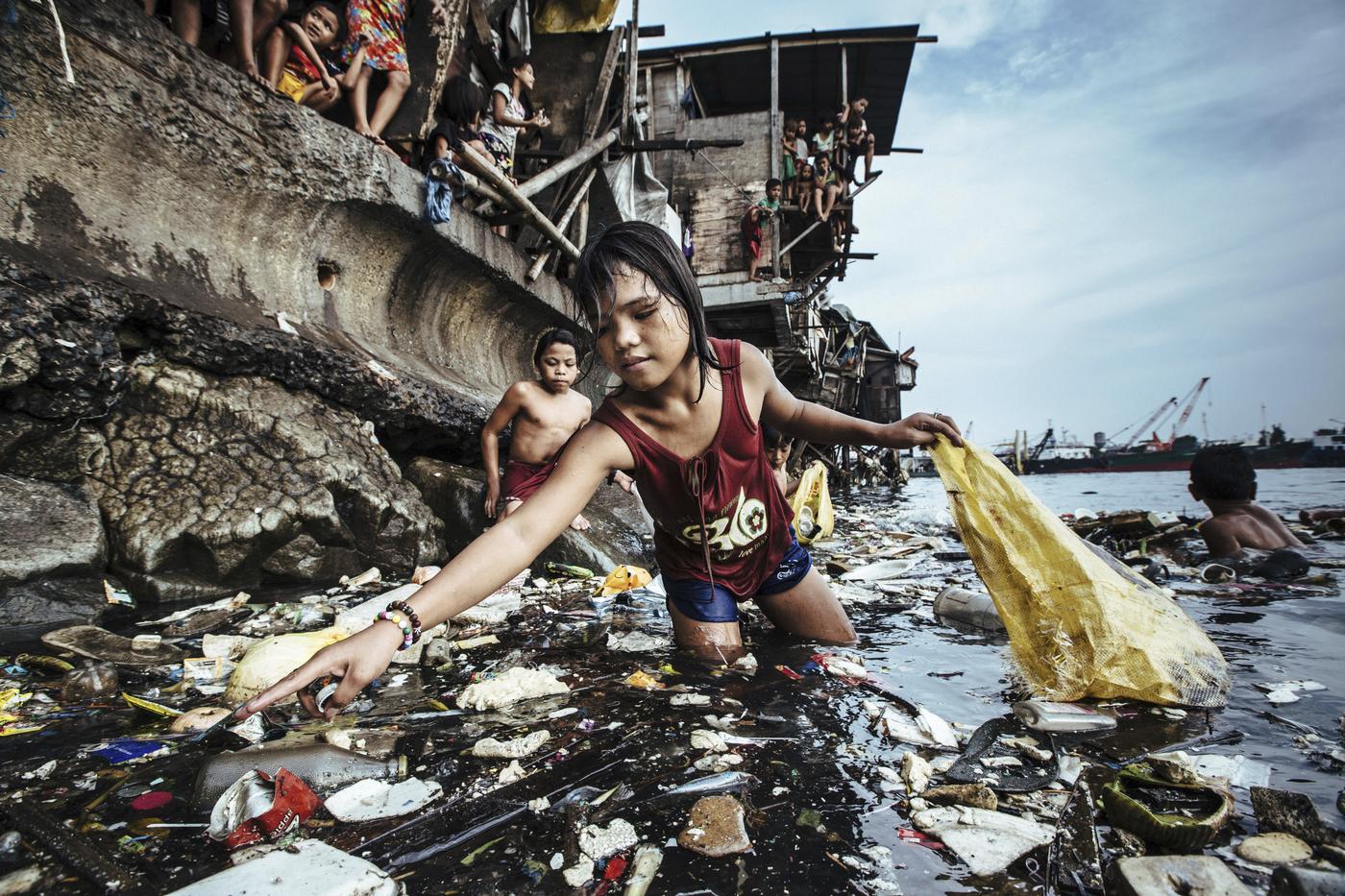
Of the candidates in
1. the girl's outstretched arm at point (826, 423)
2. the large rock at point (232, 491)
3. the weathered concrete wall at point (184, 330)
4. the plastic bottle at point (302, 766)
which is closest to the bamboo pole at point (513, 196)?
the weathered concrete wall at point (184, 330)

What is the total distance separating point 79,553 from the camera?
2.63 metres

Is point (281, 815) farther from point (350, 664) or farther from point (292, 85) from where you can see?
point (292, 85)

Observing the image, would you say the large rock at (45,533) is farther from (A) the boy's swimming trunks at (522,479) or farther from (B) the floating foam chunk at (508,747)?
(B) the floating foam chunk at (508,747)

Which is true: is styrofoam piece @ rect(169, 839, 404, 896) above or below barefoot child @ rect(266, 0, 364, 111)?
below

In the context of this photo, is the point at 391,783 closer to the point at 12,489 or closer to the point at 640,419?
the point at 640,419

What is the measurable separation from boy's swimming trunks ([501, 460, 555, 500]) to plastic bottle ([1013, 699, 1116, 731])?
3.18 metres

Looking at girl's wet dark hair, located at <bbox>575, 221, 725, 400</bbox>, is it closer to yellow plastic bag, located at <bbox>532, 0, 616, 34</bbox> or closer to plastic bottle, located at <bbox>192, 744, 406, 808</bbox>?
plastic bottle, located at <bbox>192, 744, 406, 808</bbox>

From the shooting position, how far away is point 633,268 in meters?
1.77

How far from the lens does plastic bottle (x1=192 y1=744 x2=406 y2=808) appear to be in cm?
126

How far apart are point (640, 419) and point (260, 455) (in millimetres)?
2589

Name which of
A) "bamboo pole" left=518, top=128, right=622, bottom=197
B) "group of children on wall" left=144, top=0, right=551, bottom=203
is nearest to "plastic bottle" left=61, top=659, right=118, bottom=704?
"group of children on wall" left=144, top=0, right=551, bottom=203

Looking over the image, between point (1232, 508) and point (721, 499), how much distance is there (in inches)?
174

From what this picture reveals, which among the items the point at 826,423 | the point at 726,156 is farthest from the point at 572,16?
the point at 826,423

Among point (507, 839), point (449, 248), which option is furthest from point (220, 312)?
point (507, 839)
